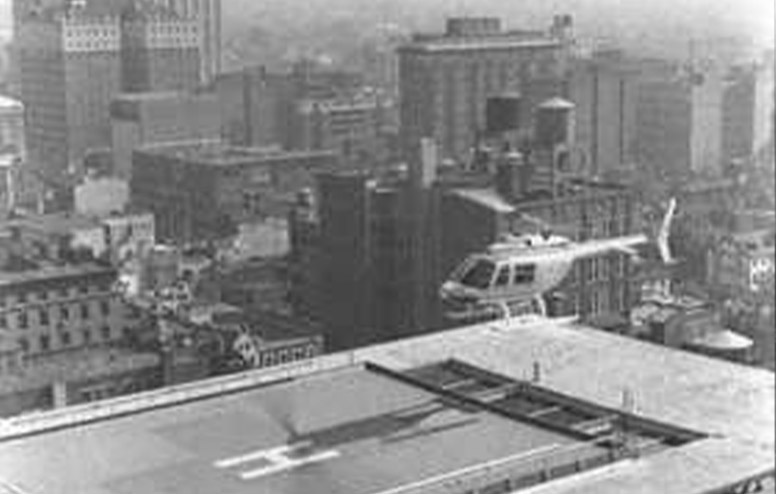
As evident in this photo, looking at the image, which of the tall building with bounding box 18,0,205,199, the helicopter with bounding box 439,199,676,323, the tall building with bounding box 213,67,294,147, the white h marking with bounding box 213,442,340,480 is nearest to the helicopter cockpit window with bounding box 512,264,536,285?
the helicopter with bounding box 439,199,676,323

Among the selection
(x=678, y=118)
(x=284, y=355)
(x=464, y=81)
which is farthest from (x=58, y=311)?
(x=464, y=81)

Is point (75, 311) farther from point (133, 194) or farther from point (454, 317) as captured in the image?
point (133, 194)

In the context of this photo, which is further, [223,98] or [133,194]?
A: [223,98]

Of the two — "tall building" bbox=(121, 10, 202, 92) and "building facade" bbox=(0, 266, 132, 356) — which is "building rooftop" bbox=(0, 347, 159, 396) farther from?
"tall building" bbox=(121, 10, 202, 92)

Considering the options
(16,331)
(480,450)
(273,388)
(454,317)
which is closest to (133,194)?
(16,331)

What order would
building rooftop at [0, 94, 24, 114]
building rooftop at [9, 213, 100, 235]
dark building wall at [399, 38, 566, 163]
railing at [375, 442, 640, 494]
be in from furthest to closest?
building rooftop at [0, 94, 24, 114] → dark building wall at [399, 38, 566, 163] → building rooftop at [9, 213, 100, 235] → railing at [375, 442, 640, 494]

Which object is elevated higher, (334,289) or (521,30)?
(521,30)
